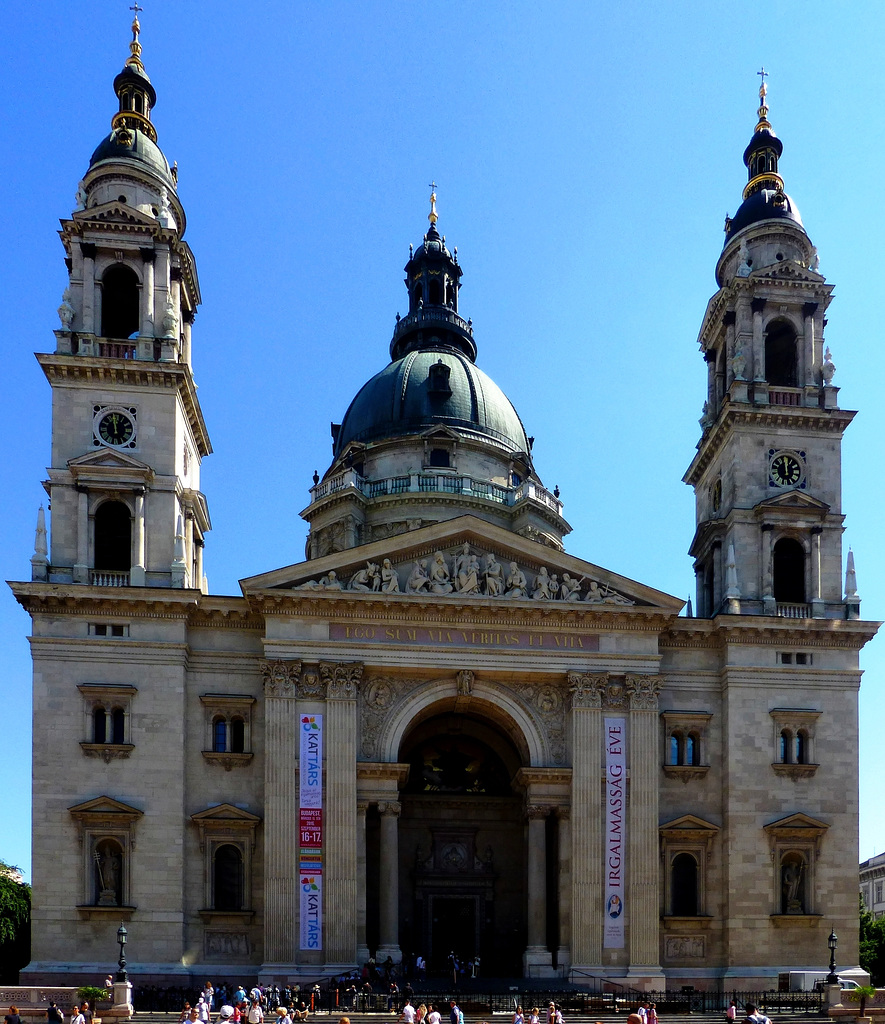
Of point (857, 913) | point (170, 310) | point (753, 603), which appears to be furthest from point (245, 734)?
point (857, 913)

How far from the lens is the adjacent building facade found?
44906mm

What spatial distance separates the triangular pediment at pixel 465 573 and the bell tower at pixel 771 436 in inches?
204

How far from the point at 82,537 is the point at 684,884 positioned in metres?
25.4

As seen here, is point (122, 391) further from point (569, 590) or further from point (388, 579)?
point (569, 590)

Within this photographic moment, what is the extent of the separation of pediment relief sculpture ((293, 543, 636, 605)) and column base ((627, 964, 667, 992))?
1290 centimetres

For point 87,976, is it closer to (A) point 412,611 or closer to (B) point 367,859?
(B) point 367,859

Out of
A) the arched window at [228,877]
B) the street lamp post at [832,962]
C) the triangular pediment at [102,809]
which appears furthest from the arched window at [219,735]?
the street lamp post at [832,962]

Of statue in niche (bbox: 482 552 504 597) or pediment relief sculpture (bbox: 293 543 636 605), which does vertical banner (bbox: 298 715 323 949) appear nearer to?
pediment relief sculpture (bbox: 293 543 636 605)

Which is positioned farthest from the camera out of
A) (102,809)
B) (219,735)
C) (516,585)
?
(516,585)

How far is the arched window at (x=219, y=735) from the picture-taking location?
4671 centimetres

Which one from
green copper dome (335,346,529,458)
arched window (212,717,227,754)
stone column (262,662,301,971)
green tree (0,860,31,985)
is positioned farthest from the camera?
green tree (0,860,31,985)

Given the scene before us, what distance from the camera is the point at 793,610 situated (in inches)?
1986

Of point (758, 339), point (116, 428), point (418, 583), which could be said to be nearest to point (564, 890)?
point (418, 583)

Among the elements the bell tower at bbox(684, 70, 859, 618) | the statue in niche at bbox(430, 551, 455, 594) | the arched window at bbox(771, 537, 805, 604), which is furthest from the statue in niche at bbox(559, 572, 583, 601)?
the arched window at bbox(771, 537, 805, 604)
